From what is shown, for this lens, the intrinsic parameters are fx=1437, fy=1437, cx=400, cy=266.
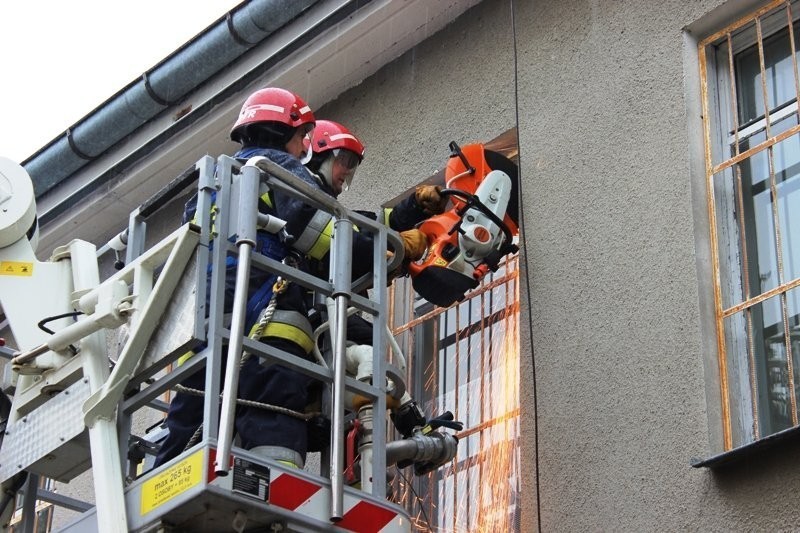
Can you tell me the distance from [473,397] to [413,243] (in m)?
1.05

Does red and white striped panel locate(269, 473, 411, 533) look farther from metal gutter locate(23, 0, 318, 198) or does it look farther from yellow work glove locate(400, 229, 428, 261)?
metal gutter locate(23, 0, 318, 198)

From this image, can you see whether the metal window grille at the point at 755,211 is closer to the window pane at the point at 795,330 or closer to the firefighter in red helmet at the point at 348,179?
the window pane at the point at 795,330

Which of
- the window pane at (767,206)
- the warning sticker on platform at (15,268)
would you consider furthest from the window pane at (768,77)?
the warning sticker on platform at (15,268)

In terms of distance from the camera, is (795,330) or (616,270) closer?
(795,330)

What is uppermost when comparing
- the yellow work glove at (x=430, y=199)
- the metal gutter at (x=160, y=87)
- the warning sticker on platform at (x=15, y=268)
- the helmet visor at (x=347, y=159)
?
the metal gutter at (x=160, y=87)

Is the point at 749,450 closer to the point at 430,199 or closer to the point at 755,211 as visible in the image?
the point at 755,211

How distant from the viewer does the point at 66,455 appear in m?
5.59

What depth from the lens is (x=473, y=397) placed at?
6996mm

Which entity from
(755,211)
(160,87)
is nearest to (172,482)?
(755,211)

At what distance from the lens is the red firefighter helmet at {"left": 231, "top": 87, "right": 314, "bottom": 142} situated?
6379 millimetres

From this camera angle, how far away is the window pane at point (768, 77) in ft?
20.4

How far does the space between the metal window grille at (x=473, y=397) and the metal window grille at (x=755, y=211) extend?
116 centimetres

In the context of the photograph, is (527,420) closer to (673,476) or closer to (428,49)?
(673,476)

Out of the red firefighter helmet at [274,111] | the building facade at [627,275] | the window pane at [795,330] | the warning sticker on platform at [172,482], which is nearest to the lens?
the warning sticker on platform at [172,482]
